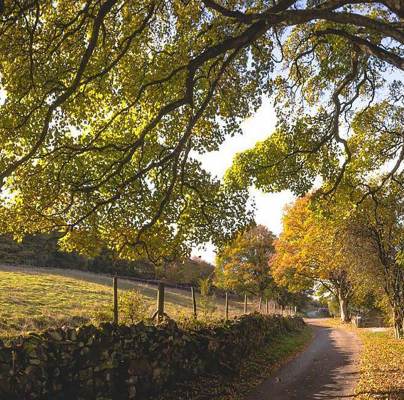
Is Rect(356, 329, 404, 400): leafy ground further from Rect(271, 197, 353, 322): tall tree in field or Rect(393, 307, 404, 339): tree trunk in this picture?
Rect(271, 197, 353, 322): tall tree in field

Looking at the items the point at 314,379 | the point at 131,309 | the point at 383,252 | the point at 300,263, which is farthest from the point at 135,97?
the point at 300,263

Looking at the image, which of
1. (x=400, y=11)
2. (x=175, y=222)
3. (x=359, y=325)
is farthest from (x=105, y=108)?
(x=359, y=325)

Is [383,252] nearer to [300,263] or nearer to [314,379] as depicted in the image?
[314,379]

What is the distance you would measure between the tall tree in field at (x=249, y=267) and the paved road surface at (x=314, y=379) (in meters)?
34.7

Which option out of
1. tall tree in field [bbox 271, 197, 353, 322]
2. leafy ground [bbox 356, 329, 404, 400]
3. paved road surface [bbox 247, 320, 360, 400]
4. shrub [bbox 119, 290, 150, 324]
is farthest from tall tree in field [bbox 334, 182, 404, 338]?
shrub [bbox 119, 290, 150, 324]

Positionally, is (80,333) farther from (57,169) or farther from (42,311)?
(42,311)

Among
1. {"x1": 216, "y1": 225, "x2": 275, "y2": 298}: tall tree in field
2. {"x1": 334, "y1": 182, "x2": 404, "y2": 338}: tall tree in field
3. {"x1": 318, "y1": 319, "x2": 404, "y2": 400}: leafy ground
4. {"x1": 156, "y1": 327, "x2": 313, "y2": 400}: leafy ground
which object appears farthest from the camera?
{"x1": 216, "y1": 225, "x2": 275, "y2": 298}: tall tree in field

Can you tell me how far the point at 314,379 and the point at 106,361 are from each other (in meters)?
7.01

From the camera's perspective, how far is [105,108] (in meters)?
12.0

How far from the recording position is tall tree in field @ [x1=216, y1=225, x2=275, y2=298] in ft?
178

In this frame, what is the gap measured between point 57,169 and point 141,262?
1762 inches

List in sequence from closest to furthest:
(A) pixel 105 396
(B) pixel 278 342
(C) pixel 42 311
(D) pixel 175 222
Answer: (A) pixel 105 396 < (D) pixel 175 222 < (C) pixel 42 311 < (B) pixel 278 342

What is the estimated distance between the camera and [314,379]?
1340cm

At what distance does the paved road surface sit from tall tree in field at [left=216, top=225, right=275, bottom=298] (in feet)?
114
